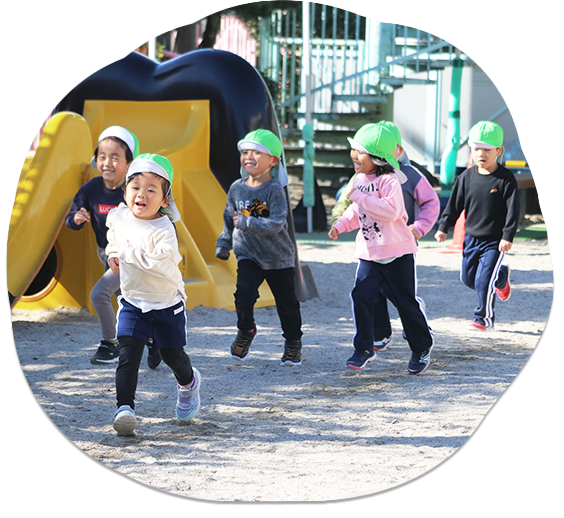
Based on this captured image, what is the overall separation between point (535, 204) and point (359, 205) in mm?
762

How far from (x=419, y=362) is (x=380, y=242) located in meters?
0.57

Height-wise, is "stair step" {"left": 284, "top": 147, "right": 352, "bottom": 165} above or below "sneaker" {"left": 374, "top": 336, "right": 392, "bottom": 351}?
above

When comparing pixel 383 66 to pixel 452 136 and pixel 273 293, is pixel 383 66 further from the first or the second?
pixel 273 293

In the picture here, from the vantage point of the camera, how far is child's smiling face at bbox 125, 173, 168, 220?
276 centimetres

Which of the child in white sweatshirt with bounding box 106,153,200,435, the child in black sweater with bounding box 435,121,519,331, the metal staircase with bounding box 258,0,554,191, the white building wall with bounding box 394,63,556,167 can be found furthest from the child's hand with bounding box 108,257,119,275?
the metal staircase with bounding box 258,0,554,191

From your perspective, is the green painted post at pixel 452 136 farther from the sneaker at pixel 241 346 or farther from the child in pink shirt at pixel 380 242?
the sneaker at pixel 241 346

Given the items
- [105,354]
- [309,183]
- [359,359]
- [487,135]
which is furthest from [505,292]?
[309,183]

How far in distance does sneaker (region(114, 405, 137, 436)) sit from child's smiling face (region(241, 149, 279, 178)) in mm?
1355

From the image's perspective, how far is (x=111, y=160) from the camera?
375 cm

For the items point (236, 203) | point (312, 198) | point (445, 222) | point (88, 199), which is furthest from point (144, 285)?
point (312, 198)

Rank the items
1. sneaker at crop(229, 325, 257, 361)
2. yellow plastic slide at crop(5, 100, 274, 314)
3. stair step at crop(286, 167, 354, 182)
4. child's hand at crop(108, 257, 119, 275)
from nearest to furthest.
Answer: child's hand at crop(108, 257, 119, 275) < sneaker at crop(229, 325, 257, 361) < yellow plastic slide at crop(5, 100, 274, 314) < stair step at crop(286, 167, 354, 182)

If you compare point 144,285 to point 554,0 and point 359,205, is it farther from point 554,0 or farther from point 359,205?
point 554,0

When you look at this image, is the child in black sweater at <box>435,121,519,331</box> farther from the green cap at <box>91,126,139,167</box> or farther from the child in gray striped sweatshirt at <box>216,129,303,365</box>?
the green cap at <box>91,126,139,167</box>

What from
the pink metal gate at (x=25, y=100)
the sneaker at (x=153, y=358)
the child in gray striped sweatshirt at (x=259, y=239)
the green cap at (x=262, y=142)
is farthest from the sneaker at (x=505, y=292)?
the pink metal gate at (x=25, y=100)
